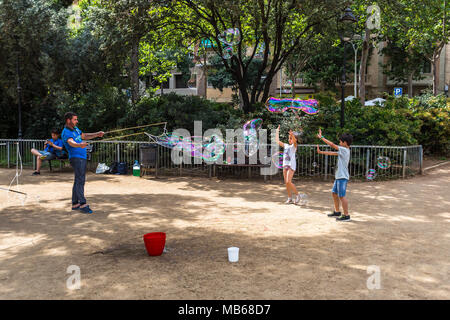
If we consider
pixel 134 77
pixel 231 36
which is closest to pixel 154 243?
pixel 231 36

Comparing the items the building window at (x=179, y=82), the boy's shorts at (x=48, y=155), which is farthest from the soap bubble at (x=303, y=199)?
the building window at (x=179, y=82)

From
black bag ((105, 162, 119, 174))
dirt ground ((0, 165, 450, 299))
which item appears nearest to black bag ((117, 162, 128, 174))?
black bag ((105, 162, 119, 174))

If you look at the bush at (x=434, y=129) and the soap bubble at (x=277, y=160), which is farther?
the bush at (x=434, y=129)

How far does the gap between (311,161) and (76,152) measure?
7.52 m

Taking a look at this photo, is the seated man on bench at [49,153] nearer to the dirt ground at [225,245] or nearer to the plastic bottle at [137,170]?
the plastic bottle at [137,170]

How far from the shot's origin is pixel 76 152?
8258 millimetres

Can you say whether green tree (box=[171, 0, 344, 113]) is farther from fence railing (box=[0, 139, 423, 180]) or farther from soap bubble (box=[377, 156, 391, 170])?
soap bubble (box=[377, 156, 391, 170])

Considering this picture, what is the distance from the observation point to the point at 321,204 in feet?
29.9

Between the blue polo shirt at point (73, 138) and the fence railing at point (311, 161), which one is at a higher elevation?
the blue polo shirt at point (73, 138)

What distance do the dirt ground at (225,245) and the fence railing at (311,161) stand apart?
202 cm

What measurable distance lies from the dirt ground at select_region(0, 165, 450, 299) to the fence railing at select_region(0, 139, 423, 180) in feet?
6.62

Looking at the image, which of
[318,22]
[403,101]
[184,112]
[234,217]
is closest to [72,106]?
[184,112]

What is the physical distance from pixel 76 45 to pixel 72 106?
9.88 feet

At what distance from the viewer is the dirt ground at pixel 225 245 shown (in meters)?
4.36
